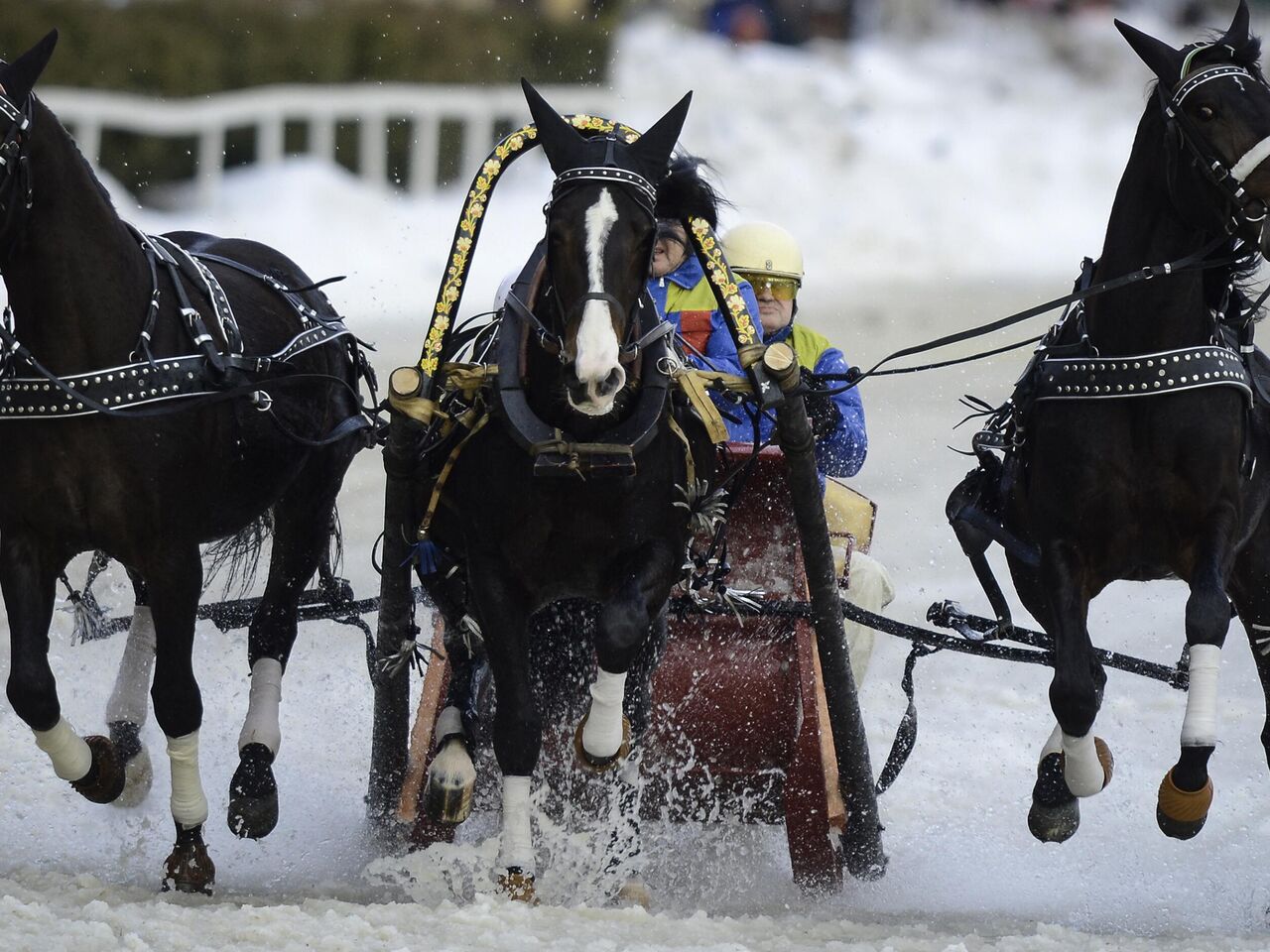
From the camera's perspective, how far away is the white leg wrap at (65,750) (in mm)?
4148

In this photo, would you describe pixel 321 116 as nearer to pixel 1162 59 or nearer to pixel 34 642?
pixel 34 642

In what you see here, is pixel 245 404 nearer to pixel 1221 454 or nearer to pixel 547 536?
pixel 547 536

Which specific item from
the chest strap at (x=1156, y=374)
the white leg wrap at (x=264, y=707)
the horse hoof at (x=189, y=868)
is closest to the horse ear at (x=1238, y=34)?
the chest strap at (x=1156, y=374)

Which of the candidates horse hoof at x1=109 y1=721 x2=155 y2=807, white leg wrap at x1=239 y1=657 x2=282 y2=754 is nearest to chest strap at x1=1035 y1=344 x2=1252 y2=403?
white leg wrap at x1=239 y1=657 x2=282 y2=754

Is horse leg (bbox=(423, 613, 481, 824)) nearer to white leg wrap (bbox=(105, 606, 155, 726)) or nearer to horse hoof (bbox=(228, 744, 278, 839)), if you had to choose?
horse hoof (bbox=(228, 744, 278, 839))

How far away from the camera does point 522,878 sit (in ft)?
13.1

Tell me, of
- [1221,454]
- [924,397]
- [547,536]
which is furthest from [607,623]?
[924,397]

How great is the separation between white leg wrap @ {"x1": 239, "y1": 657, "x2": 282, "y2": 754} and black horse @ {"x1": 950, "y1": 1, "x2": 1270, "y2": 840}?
5.83 feet

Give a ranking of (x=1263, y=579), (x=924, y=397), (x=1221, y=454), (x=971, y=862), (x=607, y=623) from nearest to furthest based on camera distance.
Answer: (x=607, y=623) → (x=1221, y=454) → (x=1263, y=579) → (x=971, y=862) → (x=924, y=397)

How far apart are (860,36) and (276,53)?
812 cm

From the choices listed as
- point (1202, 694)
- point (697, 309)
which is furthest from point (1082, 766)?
point (697, 309)

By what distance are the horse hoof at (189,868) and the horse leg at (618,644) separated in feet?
2.89

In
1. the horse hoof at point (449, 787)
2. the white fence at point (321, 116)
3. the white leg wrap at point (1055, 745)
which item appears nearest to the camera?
the horse hoof at point (449, 787)

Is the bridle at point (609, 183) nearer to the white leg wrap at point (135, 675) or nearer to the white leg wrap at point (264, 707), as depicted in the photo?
the white leg wrap at point (264, 707)
